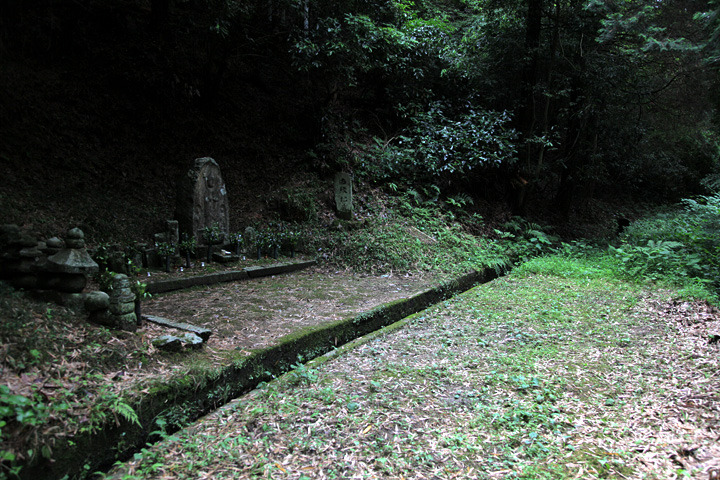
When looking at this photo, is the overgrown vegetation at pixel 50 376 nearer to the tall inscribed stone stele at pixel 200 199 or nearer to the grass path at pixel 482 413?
the grass path at pixel 482 413

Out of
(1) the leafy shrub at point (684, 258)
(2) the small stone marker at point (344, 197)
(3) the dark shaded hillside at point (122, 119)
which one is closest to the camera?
(1) the leafy shrub at point (684, 258)

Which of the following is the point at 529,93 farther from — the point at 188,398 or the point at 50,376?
the point at 50,376

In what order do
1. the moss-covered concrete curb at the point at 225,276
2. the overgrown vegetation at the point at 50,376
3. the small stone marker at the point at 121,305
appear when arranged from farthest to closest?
the moss-covered concrete curb at the point at 225,276 < the small stone marker at the point at 121,305 < the overgrown vegetation at the point at 50,376

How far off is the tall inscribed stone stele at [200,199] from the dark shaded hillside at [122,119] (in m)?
0.79

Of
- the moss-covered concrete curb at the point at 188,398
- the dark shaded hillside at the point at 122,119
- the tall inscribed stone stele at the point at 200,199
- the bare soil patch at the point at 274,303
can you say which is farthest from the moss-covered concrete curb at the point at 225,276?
the moss-covered concrete curb at the point at 188,398

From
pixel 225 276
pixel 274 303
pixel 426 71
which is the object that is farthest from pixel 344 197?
pixel 426 71

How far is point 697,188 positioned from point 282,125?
59.8ft

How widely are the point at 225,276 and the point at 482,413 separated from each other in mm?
4227

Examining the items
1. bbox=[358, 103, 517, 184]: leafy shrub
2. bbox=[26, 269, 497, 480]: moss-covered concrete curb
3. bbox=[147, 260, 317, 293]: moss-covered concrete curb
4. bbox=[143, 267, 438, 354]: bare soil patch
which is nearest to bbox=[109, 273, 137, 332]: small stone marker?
bbox=[143, 267, 438, 354]: bare soil patch

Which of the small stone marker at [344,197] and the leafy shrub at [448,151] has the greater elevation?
the leafy shrub at [448,151]

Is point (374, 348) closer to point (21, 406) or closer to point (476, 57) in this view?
point (21, 406)

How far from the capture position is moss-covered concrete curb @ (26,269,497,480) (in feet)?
6.90

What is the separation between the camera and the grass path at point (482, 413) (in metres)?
2.24

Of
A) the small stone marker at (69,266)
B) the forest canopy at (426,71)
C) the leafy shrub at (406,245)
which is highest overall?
the forest canopy at (426,71)
